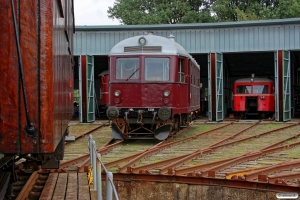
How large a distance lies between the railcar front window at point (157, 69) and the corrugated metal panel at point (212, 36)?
11006mm

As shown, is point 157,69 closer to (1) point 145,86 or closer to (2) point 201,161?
(1) point 145,86

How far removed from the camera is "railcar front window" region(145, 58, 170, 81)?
13.8 meters

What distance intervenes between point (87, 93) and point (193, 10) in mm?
25316

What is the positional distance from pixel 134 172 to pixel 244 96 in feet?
62.7

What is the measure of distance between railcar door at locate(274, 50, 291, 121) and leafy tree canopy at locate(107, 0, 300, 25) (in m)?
19.5

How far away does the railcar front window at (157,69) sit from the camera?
13.8 m

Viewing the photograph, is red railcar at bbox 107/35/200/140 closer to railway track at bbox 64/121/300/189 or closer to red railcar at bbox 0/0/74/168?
railway track at bbox 64/121/300/189

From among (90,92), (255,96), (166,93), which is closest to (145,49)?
(166,93)

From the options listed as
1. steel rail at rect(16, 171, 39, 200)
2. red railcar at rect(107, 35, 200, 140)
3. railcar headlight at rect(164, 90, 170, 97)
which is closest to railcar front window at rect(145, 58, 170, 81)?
red railcar at rect(107, 35, 200, 140)

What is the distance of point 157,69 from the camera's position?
13.9 metres

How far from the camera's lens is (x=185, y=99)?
49.5ft

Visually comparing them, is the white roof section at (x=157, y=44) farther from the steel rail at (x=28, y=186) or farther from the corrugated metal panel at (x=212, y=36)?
the corrugated metal panel at (x=212, y=36)

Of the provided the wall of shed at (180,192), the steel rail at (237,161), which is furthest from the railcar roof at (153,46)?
the wall of shed at (180,192)

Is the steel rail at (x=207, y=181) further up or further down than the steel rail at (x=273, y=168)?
further down
